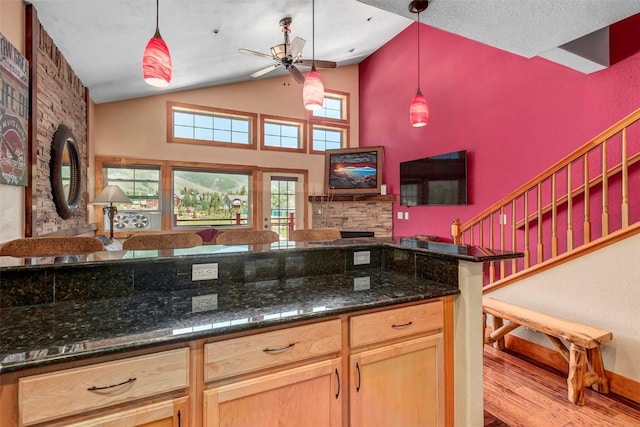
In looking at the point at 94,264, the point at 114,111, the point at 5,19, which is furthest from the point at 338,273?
the point at 114,111

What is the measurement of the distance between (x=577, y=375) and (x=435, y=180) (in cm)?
312

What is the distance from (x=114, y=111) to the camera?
4867 millimetres

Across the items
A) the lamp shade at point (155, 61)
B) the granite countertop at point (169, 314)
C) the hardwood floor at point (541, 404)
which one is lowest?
the hardwood floor at point (541, 404)

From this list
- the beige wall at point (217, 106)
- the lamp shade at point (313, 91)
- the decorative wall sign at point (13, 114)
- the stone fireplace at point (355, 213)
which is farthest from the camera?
the stone fireplace at point (355, 213)

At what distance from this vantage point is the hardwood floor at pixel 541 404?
1.88m

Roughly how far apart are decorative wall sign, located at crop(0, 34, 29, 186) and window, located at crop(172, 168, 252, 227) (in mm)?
2836

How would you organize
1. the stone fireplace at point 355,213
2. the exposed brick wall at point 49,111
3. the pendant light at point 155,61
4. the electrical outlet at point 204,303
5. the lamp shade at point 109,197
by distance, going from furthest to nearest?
1. the stone fireplace at point 355,213
2. the lamp shade at point 109,197
3. the exposed brick wall at point 49,111
4. the pendant light at point 155,61
5. the electrical outlet at point 204,303

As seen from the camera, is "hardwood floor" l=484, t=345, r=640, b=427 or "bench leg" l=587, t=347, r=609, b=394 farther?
"bench leg" l=587, t=347, r=609, b=394

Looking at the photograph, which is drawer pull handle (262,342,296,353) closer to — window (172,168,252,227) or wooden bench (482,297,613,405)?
wooden bench (482,297,613,405)

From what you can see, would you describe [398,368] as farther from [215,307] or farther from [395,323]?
[215,307]

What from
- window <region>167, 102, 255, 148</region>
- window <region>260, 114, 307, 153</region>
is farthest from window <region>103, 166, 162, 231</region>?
window <region>260, 114, 307, 153</region>

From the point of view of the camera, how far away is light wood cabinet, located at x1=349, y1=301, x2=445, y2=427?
1.28m

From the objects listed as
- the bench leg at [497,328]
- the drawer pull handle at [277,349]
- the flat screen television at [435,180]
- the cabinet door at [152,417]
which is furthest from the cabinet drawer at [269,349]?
the flat screen television at [435,180]

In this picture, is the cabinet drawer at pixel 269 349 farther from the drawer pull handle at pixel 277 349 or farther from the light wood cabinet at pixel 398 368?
the light wood cabinet at pixel 398 368
